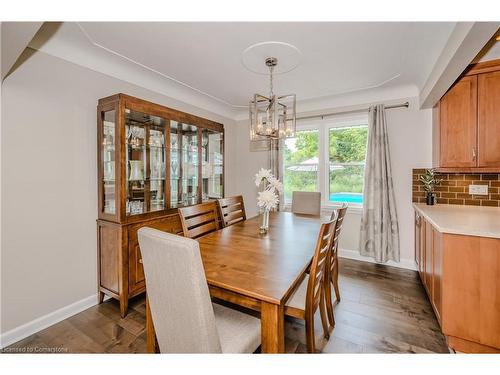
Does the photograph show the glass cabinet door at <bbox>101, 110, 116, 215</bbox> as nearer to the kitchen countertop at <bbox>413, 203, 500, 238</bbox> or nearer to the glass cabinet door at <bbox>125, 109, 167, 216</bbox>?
the glass cabinet door at <bbox>125, 109, 167, 216</bbox>

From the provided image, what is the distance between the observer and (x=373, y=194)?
3.18m

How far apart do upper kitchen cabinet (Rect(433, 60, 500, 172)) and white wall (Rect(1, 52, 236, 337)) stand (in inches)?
140

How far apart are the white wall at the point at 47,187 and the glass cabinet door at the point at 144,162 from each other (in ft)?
1.14

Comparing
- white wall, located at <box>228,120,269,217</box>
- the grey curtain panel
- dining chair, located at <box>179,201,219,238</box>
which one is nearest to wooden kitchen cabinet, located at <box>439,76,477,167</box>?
the grey curtain panel

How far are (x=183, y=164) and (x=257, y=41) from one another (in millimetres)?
1635

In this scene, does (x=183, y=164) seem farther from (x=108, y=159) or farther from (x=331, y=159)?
(x=331, y=159)

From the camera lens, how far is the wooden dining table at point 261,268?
1104 millimetres

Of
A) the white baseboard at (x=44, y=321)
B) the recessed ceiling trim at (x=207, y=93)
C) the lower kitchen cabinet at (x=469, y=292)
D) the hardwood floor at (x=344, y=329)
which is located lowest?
the hardwood floor at (x=344, y=329)

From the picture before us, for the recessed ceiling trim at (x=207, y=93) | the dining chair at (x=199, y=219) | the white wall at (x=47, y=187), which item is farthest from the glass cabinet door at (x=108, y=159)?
the dining chair at (x=199, y=219)

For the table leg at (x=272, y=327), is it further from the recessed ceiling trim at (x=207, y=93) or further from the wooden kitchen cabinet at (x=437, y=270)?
the recessed ceiling trim at (x=207, y=93)

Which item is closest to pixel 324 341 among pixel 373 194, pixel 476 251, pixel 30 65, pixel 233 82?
pixel 476 251
